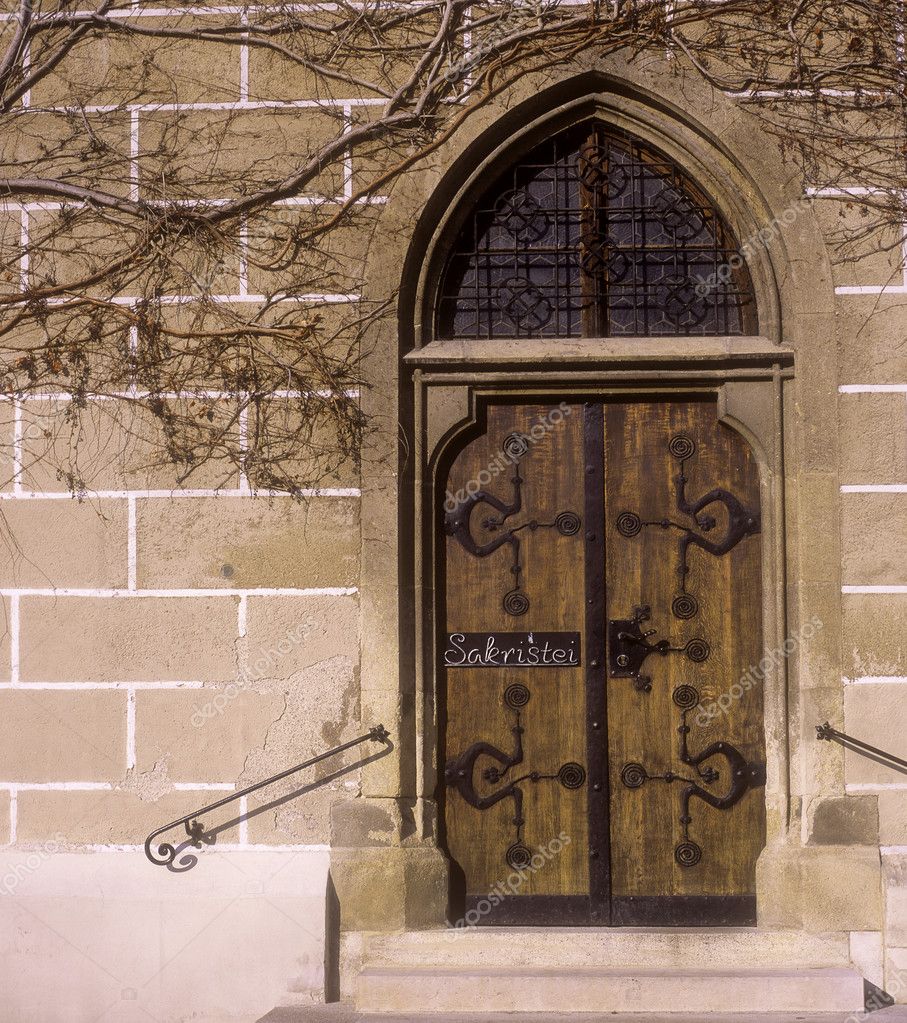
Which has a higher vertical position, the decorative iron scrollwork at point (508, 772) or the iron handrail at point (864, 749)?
the iron handrail at point (864, 749)

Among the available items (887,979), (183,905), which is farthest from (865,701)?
(183,905)

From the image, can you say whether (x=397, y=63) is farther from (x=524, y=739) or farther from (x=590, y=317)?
(x=524, y=739)

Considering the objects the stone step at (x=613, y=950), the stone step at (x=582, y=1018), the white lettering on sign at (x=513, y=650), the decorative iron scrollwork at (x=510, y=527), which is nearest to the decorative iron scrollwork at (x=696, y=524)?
the decorative iron scrollwork at (x=510, y=527)

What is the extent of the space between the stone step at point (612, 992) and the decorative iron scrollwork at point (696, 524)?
1.67 metres

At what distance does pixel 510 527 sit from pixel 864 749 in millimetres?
1958

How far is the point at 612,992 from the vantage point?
16.1ft

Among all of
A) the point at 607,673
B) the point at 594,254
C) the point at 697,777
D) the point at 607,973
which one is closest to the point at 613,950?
the point at 607,973

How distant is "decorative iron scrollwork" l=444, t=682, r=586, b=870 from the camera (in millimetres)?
5449

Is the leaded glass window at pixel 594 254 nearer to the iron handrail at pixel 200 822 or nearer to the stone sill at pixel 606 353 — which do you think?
the stone sill at pixel 606 353

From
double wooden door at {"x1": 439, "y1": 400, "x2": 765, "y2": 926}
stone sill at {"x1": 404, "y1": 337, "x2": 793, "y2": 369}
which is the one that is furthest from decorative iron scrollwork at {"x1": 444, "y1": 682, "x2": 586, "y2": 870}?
stone sill at {"x1": 404, "y1": 337, "x2": 793, "y2": 369}

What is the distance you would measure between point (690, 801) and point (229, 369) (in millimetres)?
3067

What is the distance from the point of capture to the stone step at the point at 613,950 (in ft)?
16.6

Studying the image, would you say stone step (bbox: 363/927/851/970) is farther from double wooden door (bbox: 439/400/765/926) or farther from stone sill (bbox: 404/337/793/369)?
stone sill (bbox: 404/337/793/369)

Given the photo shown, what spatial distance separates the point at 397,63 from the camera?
5457mm
